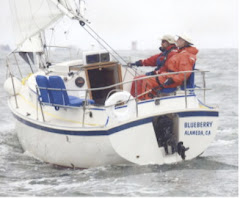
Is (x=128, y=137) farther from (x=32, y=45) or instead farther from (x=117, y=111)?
(x=32, y=45)

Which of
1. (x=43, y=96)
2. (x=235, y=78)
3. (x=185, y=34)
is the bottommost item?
(x=235, y=78)

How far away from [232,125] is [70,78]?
16.0 feet

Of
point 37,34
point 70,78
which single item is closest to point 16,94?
point 37,34

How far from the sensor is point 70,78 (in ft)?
30.5

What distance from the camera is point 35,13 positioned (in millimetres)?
10258

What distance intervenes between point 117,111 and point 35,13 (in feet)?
11.0

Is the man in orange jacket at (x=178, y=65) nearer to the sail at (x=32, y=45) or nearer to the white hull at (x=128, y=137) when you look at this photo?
the white hull at (x=128, y=137)

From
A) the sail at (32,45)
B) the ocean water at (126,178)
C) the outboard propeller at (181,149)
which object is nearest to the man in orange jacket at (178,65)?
the outboard propeller at (181,149)

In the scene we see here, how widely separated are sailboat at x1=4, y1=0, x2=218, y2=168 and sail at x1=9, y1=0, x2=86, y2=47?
23mm

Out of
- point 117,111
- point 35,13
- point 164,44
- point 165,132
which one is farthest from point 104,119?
point 35,13

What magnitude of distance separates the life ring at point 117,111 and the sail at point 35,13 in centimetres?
218

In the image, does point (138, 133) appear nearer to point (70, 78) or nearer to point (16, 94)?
point (70, 78)

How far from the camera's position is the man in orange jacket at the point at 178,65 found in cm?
827

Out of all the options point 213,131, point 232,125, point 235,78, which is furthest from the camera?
point 235,78
